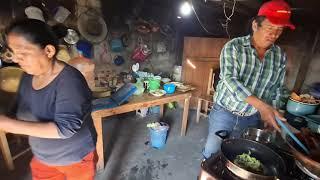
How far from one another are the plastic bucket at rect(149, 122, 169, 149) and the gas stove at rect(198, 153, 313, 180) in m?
2.20

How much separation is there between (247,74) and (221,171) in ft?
3.05

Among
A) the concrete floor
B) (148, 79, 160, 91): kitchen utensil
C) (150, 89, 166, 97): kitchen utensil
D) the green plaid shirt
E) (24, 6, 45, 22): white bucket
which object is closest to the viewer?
the green plaid shirt

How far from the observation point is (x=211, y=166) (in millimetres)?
1374

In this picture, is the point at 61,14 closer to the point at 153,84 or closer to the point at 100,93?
the point at 100,93

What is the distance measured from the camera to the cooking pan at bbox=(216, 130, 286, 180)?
4.06 feet

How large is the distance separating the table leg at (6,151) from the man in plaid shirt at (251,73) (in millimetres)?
2489

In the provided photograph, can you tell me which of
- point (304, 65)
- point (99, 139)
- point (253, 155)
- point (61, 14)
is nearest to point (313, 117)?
point (304, 65)

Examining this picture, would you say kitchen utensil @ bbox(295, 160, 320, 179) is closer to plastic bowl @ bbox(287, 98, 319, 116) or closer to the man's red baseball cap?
the man's red baseball cap

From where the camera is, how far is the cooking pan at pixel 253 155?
1239mm

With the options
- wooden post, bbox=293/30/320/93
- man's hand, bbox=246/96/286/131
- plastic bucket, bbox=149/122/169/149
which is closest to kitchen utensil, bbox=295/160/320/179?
man's hand, bbox=246/96/286/131

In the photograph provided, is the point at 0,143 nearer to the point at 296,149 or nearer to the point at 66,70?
the point at 66,70

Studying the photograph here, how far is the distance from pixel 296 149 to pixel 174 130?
3206 millimetres

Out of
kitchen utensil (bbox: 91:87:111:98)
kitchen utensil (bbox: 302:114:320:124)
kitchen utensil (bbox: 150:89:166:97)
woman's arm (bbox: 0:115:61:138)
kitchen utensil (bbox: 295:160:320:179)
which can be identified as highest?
woman's arm (bbox: 0:115:61:138)

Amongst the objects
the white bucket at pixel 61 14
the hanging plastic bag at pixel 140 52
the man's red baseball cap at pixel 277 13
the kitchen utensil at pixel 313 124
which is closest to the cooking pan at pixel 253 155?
the man's red baseball cap at pixel 277 13
